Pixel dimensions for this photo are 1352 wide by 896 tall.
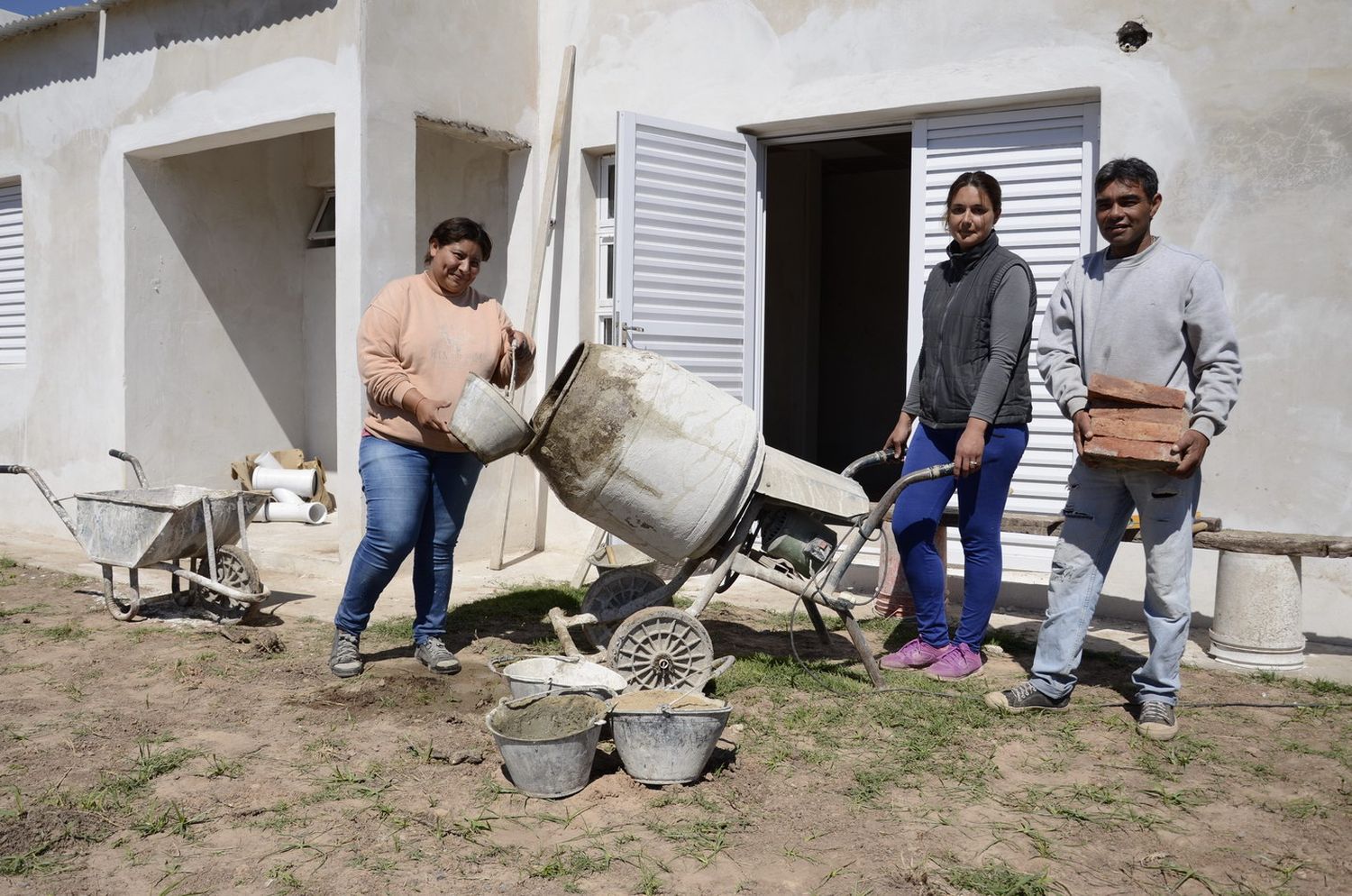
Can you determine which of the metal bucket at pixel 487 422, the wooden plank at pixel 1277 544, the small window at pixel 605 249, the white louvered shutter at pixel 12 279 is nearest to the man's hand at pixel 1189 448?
the wooden plank at pixel 1277 544

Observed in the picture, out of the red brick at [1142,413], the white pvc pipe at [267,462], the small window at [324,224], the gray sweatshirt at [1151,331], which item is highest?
the small window at [324,224]

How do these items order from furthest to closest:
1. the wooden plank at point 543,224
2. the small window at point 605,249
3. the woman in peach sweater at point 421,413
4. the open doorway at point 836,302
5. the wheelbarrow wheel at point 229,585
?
the open doorway at point 836,302, the small window at point 605,249, the wooden plank at point 543,224, the wheelbarrow wheel at point 229,585, the woman in peach sweater at point 421,413

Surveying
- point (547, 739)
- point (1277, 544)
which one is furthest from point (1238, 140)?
point (547, 739)

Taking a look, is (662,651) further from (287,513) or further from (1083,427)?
(287,513)

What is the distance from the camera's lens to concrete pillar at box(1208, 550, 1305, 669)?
4.73 metres

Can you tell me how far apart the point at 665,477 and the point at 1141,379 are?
1.72 m

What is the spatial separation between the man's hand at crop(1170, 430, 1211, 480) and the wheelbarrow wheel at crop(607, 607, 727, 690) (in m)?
1.77

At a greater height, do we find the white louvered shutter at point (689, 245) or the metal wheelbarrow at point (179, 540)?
the white louvered shutter at point (689, 245)

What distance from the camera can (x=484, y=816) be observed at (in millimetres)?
3158

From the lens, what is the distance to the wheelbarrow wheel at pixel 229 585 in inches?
218

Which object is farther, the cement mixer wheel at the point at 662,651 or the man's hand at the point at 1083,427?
the cement mixer wheel at the point at 662,651

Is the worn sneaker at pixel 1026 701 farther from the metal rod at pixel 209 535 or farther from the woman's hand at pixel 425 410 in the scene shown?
the metal rod at pixel 209 535

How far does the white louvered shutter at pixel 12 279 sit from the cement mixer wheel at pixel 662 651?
7.15 meters

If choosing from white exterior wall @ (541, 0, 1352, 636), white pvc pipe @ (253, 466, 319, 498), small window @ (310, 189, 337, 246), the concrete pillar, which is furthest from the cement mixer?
small window @ (310, 189, 337, 246)
